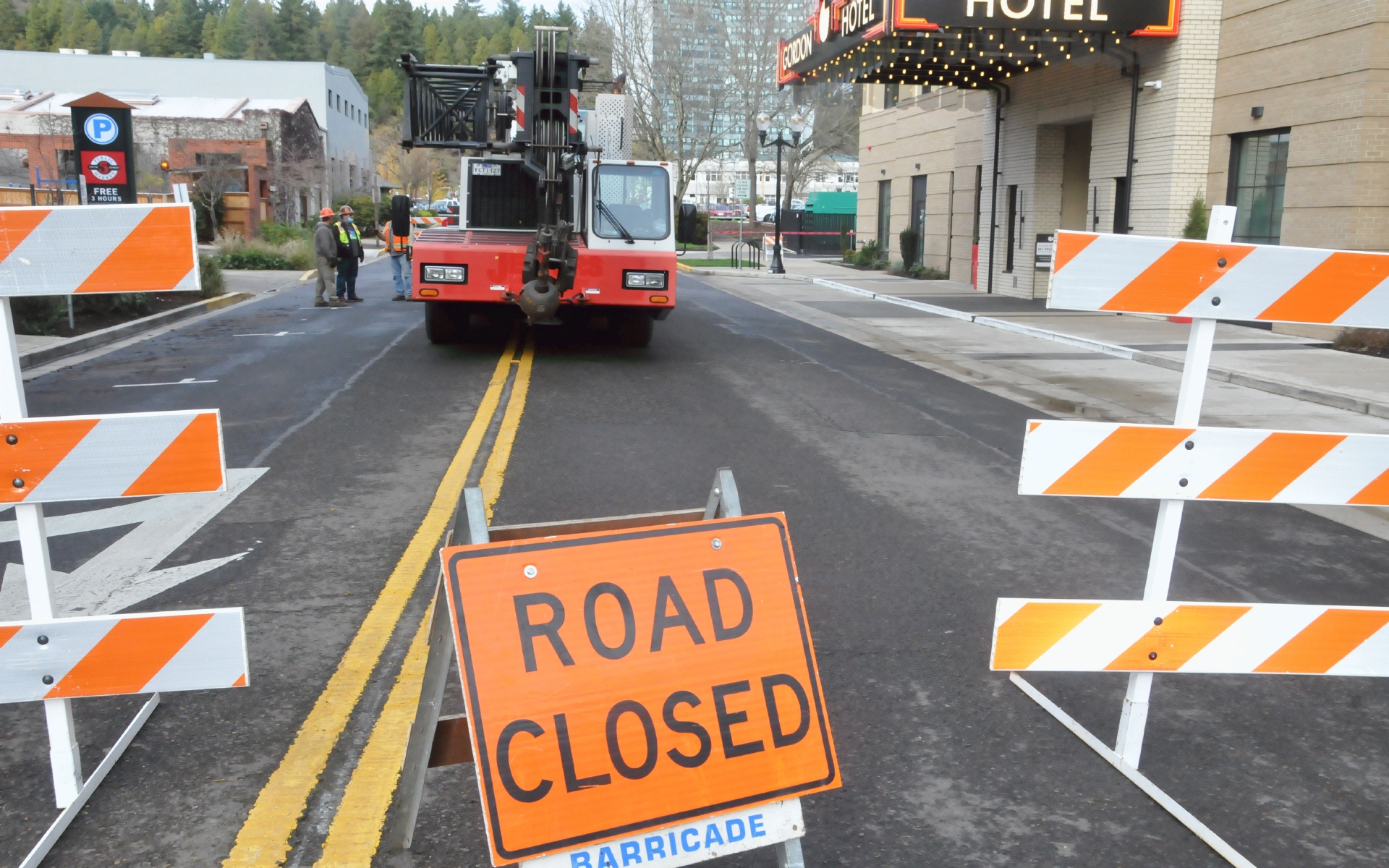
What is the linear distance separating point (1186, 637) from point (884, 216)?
116 ft

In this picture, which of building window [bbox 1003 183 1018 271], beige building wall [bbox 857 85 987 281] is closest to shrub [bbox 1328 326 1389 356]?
building window [bbox 1003 183 1018 271]

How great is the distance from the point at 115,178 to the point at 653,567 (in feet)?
58.3

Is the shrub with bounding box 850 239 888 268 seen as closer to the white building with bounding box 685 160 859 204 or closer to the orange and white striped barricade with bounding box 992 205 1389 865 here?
the white building with bounding box 685 160 859 204

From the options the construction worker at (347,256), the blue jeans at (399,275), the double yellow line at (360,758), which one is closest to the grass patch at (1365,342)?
the double yellow line at (360,758)

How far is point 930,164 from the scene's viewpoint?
107 feet

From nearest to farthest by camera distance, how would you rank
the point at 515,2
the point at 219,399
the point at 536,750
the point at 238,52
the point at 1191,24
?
the point at 536,750 → the point at 219,399 → the point at 1191,24 → the point at 238,52 → the point at 515,2

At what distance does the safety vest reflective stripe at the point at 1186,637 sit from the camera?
3.71m

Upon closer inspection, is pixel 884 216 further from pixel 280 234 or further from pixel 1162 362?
pixel 1162 362

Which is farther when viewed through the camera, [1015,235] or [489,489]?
[1015,235]

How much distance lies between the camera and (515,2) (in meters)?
169

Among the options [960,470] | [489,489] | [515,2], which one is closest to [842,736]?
[489,489]

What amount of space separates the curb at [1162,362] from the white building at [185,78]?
52596mm

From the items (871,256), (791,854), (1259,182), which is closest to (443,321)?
(791,854)

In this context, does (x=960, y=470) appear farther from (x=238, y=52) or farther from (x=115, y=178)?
(x=238, y=52)
